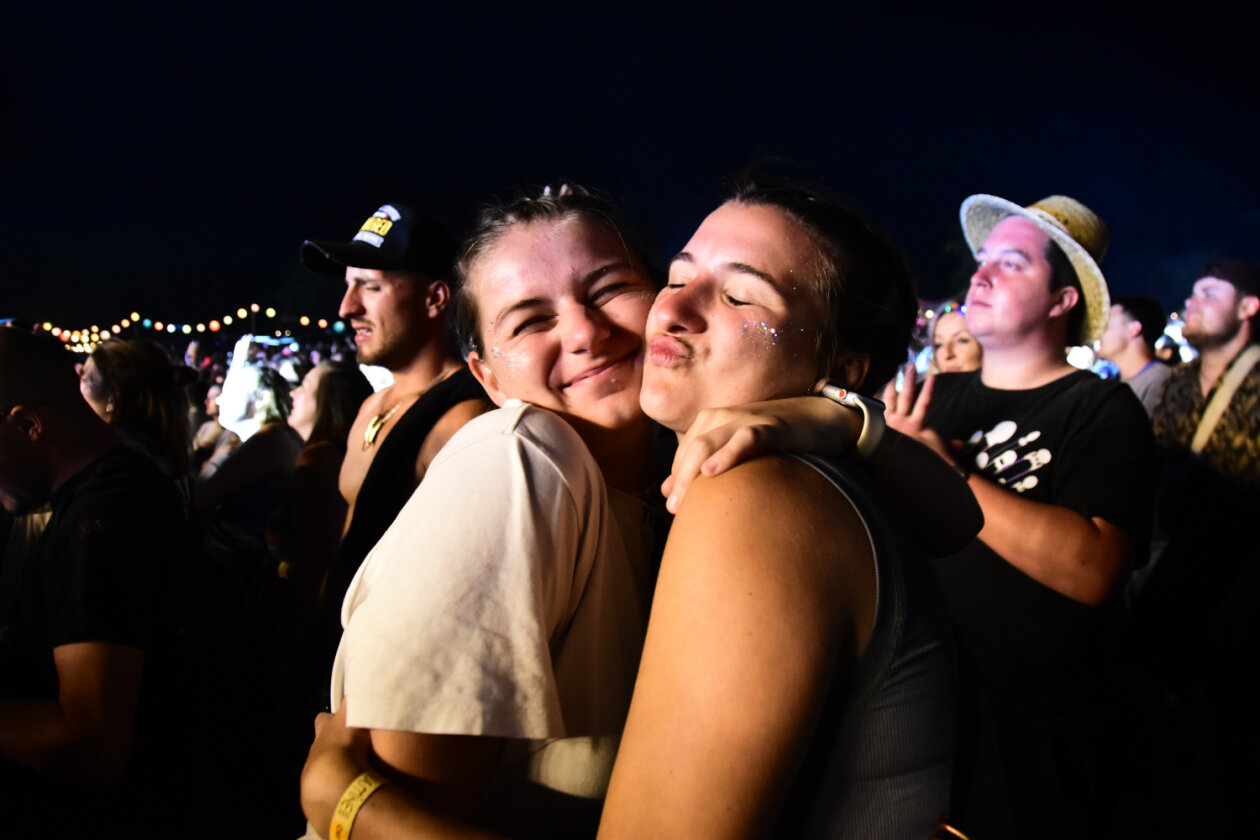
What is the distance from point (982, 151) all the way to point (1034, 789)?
34658mm

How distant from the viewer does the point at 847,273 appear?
4.97ft

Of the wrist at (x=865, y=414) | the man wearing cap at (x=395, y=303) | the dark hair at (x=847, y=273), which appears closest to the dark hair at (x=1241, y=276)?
the dark hair at (x=847, y=273)

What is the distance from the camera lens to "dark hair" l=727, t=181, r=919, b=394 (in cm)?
150

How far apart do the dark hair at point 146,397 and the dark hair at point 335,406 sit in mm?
825

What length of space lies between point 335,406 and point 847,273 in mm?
4159

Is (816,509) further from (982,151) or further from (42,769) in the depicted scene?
(982,151)

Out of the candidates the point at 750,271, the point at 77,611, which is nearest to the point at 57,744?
the point at 77,611

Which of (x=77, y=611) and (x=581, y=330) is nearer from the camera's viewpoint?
(x=581, y=330)

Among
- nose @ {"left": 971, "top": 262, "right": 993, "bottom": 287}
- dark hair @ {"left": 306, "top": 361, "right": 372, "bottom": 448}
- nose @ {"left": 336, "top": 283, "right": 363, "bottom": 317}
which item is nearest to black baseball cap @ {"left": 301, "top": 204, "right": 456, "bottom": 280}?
nose @ {"left": 336, "top": 283, "right": 363, "bottom": 317}

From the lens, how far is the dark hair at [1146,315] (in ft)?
20.6

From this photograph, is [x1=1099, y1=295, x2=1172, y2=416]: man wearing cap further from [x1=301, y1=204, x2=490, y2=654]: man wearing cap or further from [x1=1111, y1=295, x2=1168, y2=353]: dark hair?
[x1=301, y1=204, x2=490, y2=654]: man wearing cap

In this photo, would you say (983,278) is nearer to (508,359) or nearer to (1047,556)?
(1047,556)

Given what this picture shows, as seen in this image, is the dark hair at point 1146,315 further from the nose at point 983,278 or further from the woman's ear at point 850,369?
the woman's ear at point 850,369

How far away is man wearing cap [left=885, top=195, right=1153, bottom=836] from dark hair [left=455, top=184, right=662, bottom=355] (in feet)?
3.66
